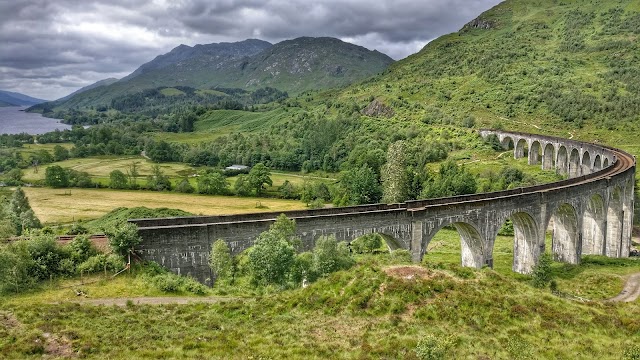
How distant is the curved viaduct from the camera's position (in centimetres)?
3628

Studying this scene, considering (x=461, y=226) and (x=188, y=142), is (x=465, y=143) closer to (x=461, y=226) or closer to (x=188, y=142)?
(x=461, y=226)

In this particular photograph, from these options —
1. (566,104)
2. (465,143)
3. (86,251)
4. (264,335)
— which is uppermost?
(566,104)

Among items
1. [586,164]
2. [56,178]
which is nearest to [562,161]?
[586,164]

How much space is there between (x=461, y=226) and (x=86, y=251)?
113ft

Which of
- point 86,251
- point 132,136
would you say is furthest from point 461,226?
point 132,136

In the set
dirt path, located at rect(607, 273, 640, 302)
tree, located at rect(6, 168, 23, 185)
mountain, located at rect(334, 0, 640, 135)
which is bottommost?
dirt path, located at rect(607, 273, 640, 302)

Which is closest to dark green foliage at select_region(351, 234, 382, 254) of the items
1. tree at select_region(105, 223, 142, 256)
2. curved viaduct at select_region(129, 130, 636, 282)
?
curved viaduct at select_region(129, 130, 636, 282)

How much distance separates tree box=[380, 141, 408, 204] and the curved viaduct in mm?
26480

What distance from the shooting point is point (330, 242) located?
3466 cm

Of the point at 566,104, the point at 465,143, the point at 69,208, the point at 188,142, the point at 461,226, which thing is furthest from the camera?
the point at 188,142

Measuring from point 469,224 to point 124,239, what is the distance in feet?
103

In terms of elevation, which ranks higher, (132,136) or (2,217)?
(132,136)

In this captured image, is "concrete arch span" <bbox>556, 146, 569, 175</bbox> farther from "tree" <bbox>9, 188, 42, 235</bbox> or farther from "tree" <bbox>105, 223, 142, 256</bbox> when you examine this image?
"tree" <bbox>9, 188, 42, 235</bbox>

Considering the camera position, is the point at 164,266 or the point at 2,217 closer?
the point at 164,266
